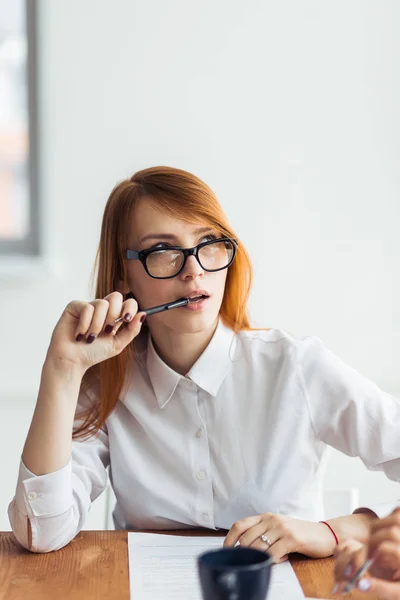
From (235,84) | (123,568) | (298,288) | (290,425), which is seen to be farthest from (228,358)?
(235,84)

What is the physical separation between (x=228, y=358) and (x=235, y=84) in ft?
3.86

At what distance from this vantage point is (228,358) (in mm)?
1472

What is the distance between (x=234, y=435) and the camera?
1.42 meters

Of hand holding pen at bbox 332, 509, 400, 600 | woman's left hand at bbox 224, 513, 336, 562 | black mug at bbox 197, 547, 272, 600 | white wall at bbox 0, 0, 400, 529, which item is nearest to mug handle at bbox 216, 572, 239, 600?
black mug at bbox 197, 547, 272, 600

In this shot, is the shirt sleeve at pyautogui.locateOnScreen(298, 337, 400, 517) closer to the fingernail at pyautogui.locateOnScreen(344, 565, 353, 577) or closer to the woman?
the woman

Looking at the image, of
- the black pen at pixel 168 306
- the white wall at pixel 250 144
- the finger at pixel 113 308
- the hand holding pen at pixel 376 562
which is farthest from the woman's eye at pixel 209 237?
the white wall at pixel 250 144

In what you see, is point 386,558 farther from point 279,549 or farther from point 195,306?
point 195,306

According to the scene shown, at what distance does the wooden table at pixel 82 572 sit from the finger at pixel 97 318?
318mm

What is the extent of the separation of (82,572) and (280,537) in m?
0.28

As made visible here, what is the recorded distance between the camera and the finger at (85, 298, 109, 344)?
1.25m

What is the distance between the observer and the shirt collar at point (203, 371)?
1436mm

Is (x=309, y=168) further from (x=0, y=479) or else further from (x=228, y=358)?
(x=0, y=479)

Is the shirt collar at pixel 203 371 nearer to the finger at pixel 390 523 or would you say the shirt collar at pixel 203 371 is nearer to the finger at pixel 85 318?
the finger at pixel 85 318

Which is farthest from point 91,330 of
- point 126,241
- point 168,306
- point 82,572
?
point 82,572
